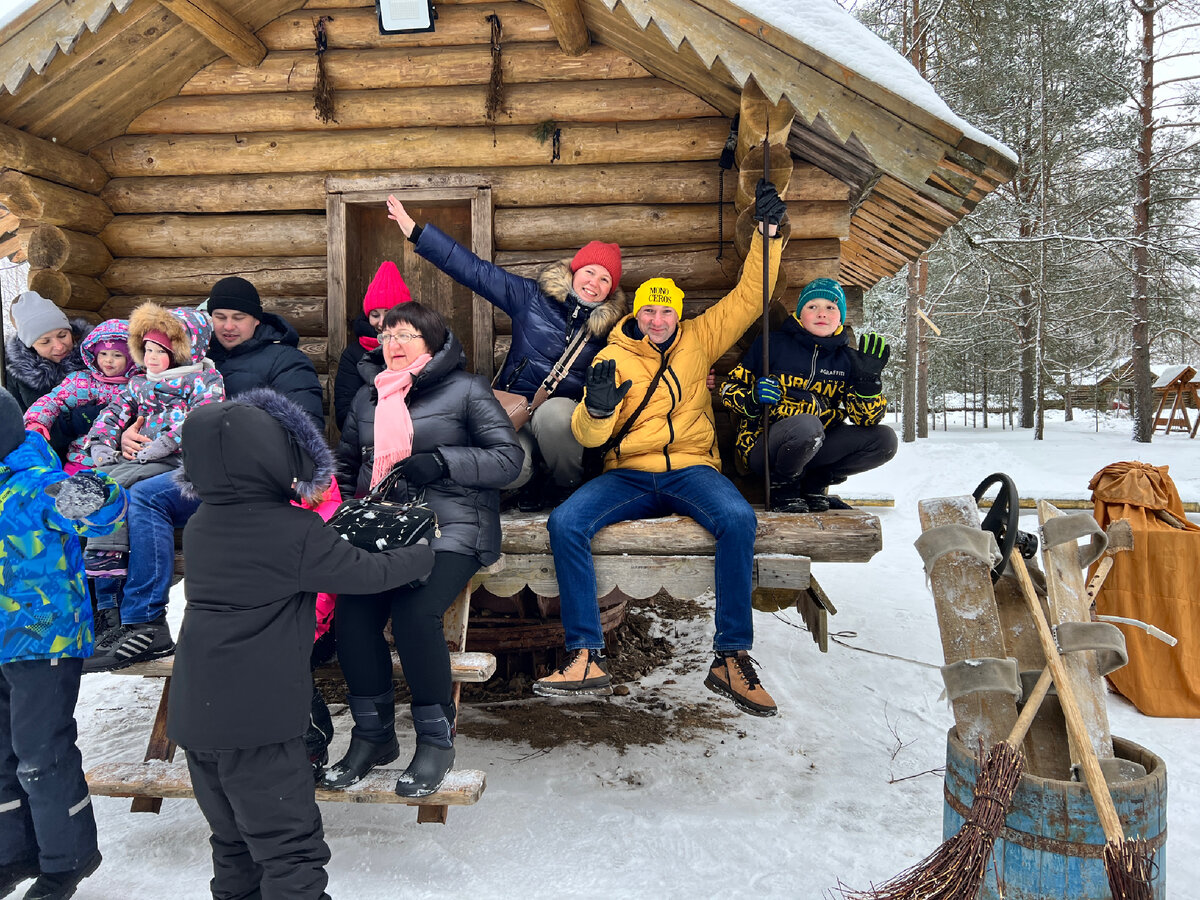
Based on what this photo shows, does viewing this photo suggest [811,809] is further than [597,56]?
No

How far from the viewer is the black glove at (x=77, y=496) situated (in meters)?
2.71

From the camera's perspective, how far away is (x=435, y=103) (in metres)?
5.03

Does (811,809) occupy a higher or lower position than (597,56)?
lower

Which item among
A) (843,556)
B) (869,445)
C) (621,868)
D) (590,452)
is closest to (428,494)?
(590,452)

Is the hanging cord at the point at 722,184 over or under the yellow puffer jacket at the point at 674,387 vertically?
over

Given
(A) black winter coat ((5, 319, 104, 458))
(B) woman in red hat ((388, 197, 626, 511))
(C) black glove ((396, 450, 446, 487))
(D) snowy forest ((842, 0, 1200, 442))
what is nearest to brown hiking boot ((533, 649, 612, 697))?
(C) black glove ((396, 450, 446, 487))

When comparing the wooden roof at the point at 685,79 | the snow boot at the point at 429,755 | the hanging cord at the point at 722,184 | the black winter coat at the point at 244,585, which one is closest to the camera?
the black winter coat at the point at 244,585

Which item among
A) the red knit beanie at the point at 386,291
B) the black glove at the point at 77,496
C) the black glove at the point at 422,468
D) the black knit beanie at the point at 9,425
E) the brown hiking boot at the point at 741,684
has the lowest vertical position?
the brown hiking boot at the point at 741,684

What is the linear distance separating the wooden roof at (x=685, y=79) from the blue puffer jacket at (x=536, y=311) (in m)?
1.41

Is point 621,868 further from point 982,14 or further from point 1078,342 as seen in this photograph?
point 1078,342

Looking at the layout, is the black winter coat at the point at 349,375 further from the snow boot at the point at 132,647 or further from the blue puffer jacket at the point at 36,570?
the blue puffer jacket at the point at 36,570

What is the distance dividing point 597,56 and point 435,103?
1.17 m

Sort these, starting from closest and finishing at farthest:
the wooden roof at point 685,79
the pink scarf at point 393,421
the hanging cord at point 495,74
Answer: the pink scarf at point 393,421, the wooden roof at point 685,79, the hanging cord at point 495,74

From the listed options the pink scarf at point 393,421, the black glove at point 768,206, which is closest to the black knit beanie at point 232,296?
the pink scarf at point 393,421
